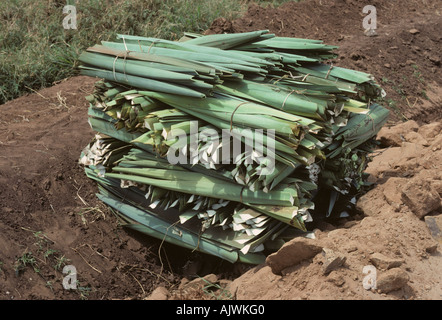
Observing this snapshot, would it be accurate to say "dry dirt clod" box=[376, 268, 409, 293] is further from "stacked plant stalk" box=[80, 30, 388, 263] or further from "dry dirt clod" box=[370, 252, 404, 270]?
"stacked plant stalk" box=[80, 30, 388, 263]

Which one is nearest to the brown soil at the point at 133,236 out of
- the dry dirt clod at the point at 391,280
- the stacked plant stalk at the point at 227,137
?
the dry dirt clod at the point at 391,280

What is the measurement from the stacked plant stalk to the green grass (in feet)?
6.31

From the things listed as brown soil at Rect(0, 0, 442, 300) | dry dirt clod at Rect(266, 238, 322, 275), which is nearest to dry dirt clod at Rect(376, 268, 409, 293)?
brown soil at Rect(0, 0, 442, 300)

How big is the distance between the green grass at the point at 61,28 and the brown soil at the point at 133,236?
0.75ft

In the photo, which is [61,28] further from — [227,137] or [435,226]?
[435,226]

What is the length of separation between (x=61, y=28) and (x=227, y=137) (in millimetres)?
3579

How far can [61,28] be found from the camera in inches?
247

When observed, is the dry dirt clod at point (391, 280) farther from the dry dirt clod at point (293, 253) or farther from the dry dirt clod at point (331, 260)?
the dry dirt clod at point (293, 253)

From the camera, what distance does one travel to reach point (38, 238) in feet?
12.2

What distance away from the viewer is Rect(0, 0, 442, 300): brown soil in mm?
3186

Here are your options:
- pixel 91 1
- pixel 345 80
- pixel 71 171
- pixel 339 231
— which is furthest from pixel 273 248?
pixel 91 1

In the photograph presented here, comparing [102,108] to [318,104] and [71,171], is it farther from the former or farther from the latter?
[318,104]

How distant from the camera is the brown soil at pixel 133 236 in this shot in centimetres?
319

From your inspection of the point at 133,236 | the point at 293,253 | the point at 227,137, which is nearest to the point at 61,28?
the point at 133,236
